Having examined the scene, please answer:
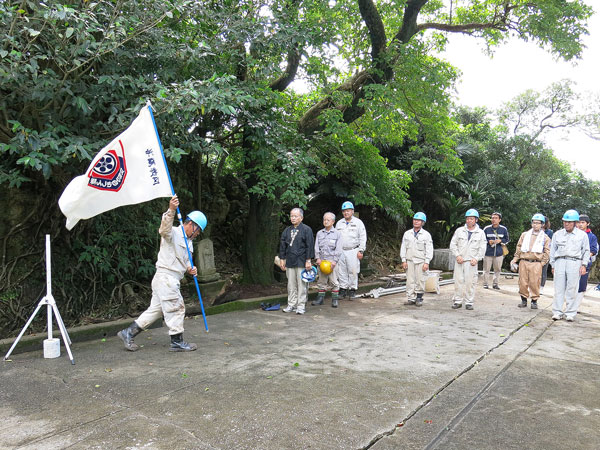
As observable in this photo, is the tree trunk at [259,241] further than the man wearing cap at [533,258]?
Yes

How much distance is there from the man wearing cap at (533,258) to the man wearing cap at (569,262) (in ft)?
2.00

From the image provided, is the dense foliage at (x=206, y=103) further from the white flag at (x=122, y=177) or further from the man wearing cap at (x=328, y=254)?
the man wearing cap at (x=328, y=254)

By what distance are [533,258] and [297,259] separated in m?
4.56

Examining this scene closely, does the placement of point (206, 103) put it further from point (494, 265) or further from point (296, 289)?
point (494, 265)

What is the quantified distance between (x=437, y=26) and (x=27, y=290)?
32.2ft

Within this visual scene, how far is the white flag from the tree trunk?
15.1ft

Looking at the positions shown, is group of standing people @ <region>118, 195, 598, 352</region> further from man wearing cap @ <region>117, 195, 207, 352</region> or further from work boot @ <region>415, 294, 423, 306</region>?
man wearing cap @ <region>117, 195, 207, 352</region>

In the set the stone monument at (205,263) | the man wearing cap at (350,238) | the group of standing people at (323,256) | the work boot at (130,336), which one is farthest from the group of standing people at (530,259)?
the work boot at (130,336)

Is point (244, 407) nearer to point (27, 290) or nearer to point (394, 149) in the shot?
point (27, 290)

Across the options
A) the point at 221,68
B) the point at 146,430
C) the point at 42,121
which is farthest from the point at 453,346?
the point at 42,121

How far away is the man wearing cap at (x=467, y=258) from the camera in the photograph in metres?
8.39

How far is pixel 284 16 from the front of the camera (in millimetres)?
7199

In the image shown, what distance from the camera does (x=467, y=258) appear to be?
8.46m

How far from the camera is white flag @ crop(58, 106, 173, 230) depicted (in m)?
4.69
